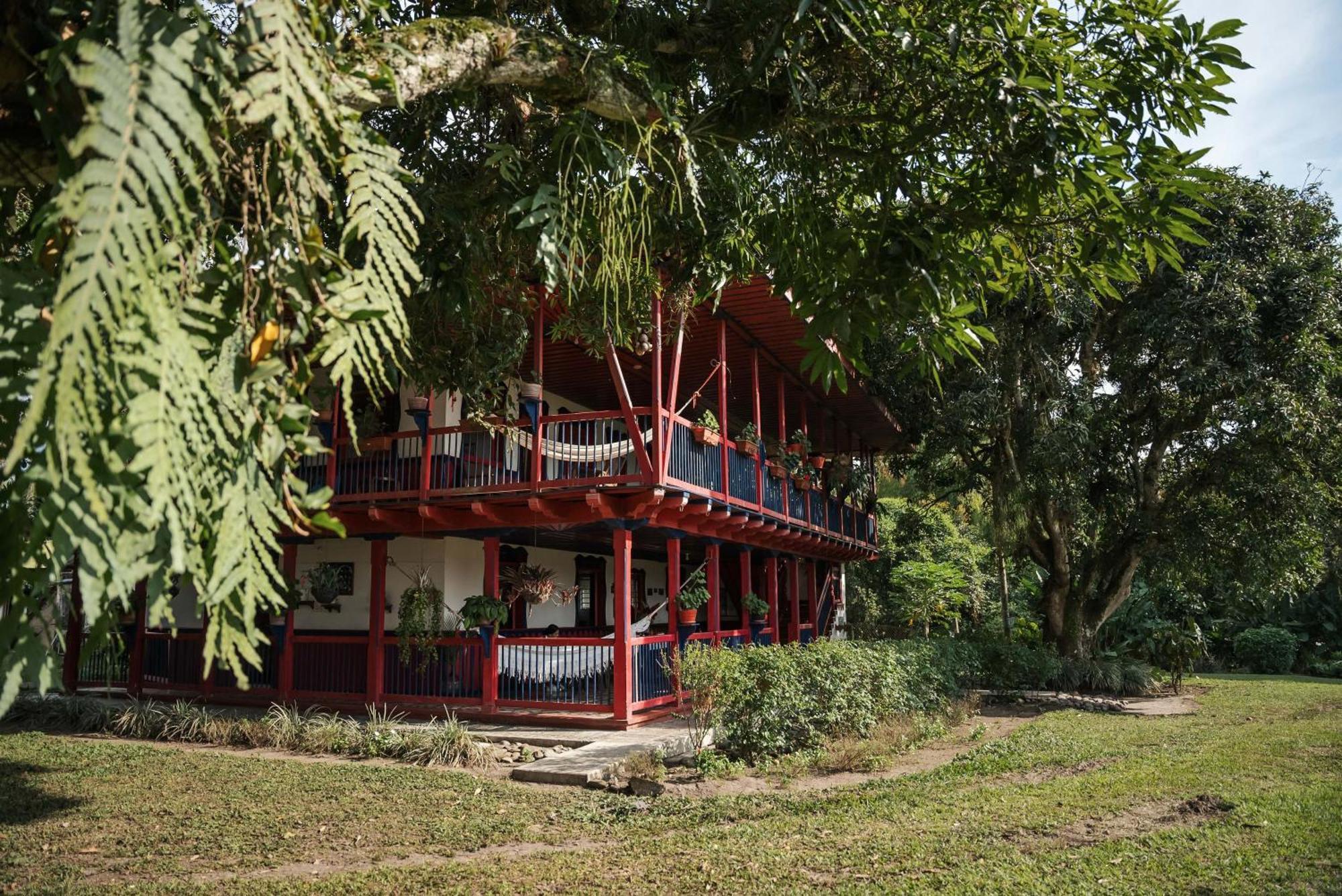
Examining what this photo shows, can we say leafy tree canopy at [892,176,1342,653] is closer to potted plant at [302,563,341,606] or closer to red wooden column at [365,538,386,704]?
red wooden column at [365,538,386,704]

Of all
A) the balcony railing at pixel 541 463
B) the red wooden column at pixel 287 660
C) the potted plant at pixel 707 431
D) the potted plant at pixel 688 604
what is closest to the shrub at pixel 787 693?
the potted plant at pixel 688 604

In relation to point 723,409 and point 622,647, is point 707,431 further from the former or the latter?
point 622,647

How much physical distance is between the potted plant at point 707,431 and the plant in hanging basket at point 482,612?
397cm

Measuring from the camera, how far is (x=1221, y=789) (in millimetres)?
8602

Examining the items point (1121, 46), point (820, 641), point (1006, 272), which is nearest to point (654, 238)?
point (1006, 272)

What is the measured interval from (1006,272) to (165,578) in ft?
18.5

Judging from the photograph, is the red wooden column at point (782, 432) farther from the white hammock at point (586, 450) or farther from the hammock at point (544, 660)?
the white hammock at point (586, 450)

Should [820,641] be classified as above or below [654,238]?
below

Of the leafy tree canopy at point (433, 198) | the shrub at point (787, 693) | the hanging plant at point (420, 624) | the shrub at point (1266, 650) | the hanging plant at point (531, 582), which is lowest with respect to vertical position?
the shrub at point (1266, 650)

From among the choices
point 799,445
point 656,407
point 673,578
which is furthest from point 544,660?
point 799,445

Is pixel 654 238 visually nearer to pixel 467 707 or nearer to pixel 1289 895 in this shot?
pixel 1289 895

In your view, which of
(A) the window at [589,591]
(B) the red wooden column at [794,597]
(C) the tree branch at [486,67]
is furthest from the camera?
(B) the red wooden column at [794,597]

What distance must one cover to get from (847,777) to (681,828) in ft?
9.80

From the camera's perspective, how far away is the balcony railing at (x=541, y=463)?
12.6m
